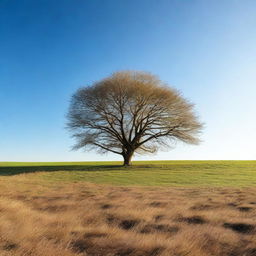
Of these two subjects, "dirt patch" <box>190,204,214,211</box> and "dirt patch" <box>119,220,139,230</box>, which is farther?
"dirt patch" <box>190,204,214,211</box>

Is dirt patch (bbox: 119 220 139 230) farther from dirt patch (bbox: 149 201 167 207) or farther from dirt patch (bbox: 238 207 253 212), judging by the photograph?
dirt patch (bbox: 238 207 253 212)

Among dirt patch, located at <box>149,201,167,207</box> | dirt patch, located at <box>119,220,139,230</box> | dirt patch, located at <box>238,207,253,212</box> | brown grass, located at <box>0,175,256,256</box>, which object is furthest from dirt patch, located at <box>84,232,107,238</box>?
dirt patch, located at <box>238,207,253,212</box>

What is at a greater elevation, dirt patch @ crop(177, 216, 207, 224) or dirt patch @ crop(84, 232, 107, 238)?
dirt patch @ crop(84, 232, 107, 238)

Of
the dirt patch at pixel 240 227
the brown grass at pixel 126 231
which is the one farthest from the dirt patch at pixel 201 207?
the dirt patch at pixel 240 227

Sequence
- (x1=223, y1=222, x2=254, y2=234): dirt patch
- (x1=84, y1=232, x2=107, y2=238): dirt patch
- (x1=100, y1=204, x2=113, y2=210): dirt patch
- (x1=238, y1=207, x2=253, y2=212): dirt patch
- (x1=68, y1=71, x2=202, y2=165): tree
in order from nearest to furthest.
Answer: (x1=84, y1=232, x2=107, y2=238): dirt patch → (x1=223, y1=222, x2=254, y2=234): dirt patch → (x1=238, y1=207, x2=253, y2=212): dirt patch → (x1=100, y1=204, x2=113, y2=210): dirt patch → (x1=68, y1=71, x2=202, y2=165): tree

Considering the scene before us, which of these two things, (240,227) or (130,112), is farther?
(130,112)

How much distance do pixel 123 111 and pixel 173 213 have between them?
28.3 metres

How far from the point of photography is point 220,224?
23.9 feet

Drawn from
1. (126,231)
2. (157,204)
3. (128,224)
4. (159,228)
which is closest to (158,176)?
(157,204)

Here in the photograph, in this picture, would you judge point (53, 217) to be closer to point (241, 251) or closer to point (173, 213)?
point (173, 213)

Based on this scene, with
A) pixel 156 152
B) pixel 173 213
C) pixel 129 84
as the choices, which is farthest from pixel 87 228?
pixel 156 152

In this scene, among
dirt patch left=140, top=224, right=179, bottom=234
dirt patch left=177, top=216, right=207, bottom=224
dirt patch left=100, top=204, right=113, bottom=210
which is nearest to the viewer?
dirt patch left=140, top=224, right=179, bottom=234

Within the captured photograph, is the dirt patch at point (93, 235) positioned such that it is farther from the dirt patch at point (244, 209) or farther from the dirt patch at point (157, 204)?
the dirt patch at point (244, 209)

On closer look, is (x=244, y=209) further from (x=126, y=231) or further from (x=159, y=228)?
(x=126, y=231)
